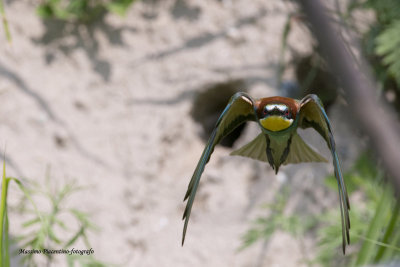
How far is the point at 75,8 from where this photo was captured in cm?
179

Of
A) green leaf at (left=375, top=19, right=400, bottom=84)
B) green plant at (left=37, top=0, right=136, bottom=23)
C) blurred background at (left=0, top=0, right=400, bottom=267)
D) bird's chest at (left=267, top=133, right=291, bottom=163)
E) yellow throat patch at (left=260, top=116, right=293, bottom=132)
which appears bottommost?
blurred background at (left=0, top=0, right=400, bottom=267)

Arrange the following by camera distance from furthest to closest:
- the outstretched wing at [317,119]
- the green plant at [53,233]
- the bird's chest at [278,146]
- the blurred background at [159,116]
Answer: the blurred background at [159,116]
the green plant at [53,233]
the bird's chest at [278,146]
the outstretched wing at [317,119]

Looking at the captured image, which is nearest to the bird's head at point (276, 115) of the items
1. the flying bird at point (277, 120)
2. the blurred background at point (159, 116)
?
the flying bird at point (277, 120)

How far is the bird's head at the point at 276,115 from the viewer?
1.76 feet

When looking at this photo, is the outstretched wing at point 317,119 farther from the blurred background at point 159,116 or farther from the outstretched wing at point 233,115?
the blurred background at point 159,116

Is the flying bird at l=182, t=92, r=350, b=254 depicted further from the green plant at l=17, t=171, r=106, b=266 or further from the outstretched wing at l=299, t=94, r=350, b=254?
the green plant at l=17, t=171, r=106, b=266

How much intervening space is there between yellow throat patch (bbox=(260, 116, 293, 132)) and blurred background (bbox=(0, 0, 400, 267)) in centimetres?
120

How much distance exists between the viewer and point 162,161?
193 centimetres

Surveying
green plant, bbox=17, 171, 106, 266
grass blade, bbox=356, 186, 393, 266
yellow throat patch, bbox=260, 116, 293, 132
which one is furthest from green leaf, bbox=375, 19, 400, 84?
yellow throat patch, bbox=260, 116, 293, 132

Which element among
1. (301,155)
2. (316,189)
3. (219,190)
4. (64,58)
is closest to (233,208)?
(219,190)

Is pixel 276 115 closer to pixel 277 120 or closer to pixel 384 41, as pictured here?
pixel 277 120

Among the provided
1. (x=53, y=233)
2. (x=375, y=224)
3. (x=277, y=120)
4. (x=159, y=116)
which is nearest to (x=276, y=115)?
(x=277, y=120)

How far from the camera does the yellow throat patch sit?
54 cm

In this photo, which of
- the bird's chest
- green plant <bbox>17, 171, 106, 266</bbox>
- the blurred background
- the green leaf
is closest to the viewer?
the bird's chest
